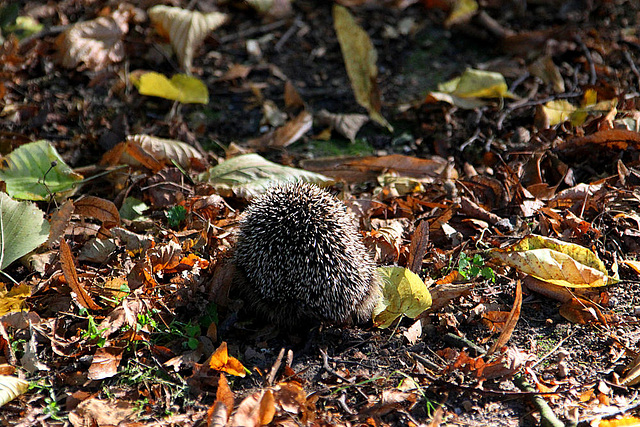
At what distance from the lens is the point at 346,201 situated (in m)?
4.74

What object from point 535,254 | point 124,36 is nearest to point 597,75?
point 535,254

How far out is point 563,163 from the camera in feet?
16.8

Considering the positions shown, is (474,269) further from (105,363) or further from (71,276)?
(71,276)

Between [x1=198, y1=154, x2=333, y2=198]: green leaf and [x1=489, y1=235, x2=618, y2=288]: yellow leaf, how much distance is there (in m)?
1.59

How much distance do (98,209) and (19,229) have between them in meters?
0.60

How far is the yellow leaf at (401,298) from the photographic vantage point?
372cm

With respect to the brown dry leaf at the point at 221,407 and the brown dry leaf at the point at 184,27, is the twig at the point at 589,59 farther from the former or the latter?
the brown dry leaf at the point at 221,407

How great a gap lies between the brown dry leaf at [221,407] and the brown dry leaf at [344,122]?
3.17 meters

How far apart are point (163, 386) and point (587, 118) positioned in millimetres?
4417

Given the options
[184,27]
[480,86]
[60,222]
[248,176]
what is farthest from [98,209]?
[480,86]

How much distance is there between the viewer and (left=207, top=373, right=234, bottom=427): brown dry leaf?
297cm

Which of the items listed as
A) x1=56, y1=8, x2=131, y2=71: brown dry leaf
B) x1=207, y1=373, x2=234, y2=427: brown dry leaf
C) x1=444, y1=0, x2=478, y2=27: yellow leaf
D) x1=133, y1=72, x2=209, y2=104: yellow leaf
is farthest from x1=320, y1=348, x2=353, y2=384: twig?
x1=444, y1=0, x2=478, y2=27: yellow leaf

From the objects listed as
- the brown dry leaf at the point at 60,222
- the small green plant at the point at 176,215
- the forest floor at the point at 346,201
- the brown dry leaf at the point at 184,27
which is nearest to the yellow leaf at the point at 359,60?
the forest floor at the point at 346,201

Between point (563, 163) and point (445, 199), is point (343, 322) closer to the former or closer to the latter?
point (445, 199)
